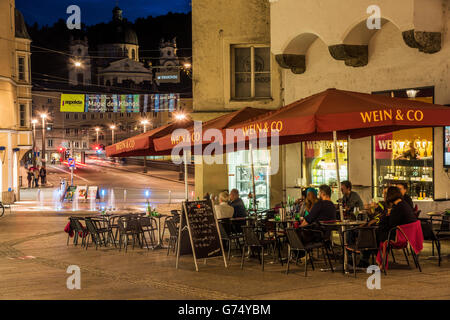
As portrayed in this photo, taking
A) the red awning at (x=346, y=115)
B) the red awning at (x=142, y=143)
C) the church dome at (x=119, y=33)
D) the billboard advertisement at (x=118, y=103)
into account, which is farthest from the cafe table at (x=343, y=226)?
the church dome at (x=119, y=33)

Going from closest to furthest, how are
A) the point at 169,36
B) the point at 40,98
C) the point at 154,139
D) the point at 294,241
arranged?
1. the point at 294,241
2. the point at 154,139
3. the point at 40,98
4. the point at 169,36

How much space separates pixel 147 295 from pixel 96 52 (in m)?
159

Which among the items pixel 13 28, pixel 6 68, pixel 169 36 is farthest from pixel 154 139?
pixel 169 36

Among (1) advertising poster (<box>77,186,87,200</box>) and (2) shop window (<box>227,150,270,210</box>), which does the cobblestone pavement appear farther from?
(1) advertising poster (<box>77,186,87,200</box>)

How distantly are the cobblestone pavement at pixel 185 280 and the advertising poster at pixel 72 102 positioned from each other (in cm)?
2665

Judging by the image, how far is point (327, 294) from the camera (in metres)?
9.63

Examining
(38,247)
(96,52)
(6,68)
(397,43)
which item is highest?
(96,52)

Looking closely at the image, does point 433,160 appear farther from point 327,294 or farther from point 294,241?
point 327,294

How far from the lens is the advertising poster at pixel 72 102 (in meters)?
41.2

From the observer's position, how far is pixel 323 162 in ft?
61.9

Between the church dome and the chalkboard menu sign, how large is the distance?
153 metres

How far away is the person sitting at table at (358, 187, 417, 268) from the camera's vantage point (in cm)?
1114

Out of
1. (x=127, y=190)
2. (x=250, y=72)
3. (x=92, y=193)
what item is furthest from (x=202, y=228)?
(x=127, y=190)

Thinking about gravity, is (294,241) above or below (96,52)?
below
